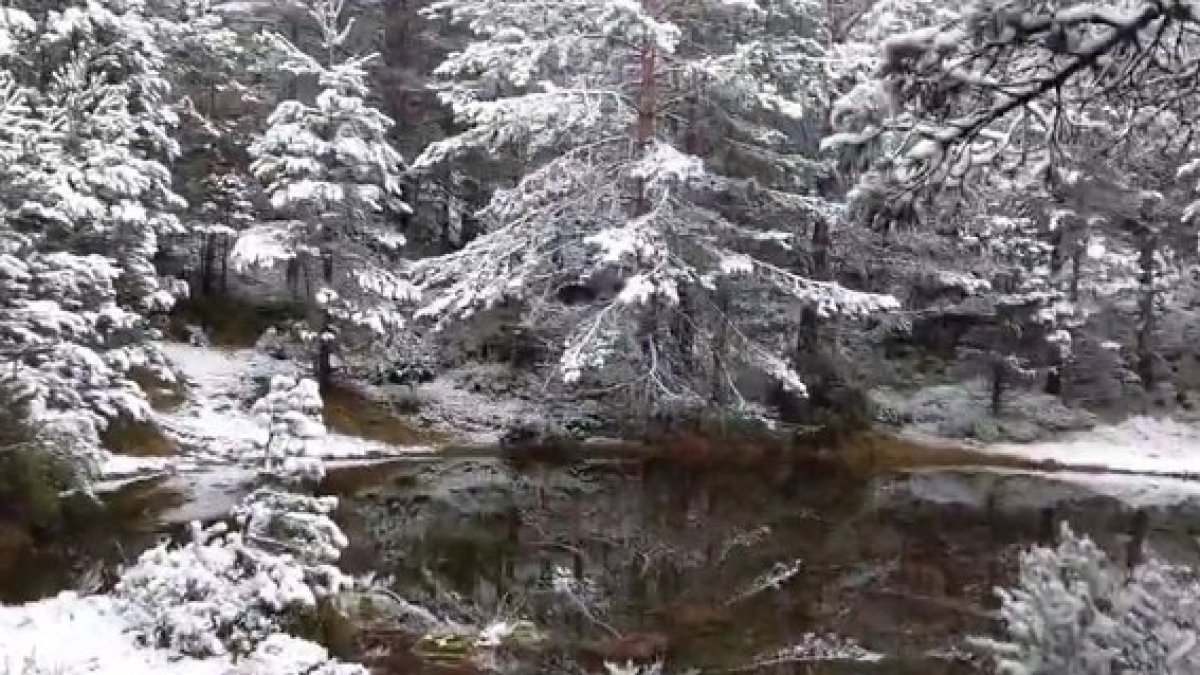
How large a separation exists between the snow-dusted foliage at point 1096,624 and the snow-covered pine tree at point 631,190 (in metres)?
13.6

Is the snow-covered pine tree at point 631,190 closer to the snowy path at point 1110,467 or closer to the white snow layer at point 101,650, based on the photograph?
the snowy path at point 1110,467

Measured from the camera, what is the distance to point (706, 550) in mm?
12820

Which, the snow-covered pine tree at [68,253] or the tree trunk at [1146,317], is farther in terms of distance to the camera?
the tree trunk at [1146,317]

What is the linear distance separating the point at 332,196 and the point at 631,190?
15.5ft

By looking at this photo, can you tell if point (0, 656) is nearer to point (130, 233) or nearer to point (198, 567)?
point (198, 567)

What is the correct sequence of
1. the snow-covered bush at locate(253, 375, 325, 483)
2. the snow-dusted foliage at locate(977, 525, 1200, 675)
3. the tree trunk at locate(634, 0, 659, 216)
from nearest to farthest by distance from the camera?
the snow-dusted foliage at locate(977, 525, 1200, 675) < the snow-covered bush at locate(253, 375, 325, 483) < the tree trunk at locate(634, 0, 659, 216)

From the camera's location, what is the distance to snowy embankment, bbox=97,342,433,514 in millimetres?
15148

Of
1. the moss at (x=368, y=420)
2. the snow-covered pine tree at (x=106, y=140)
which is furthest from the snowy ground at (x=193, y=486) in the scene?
the snow-covered pine tree at (x=106, y=140)

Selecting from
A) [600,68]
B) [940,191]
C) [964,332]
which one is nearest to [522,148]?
[600,68]

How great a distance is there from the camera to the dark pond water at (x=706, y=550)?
32.0 ft

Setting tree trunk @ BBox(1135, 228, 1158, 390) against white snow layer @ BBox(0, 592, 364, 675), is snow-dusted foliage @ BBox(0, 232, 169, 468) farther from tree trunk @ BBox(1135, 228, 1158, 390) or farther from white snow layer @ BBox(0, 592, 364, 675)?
tree trunk @ BBox(1135, 228, 1158, 390)

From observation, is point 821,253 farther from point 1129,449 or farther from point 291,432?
point 291,432

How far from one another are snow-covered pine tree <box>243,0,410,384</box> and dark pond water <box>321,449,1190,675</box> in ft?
9.87

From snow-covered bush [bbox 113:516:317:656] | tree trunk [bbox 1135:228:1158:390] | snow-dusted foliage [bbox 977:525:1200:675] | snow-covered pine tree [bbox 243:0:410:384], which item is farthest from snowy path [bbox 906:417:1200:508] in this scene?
snow-dusted foliage [bbox 977:525:1200:675]
